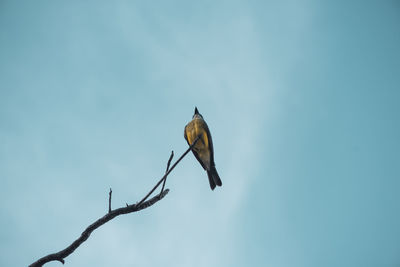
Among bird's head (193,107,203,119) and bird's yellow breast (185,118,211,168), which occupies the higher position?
bird's head (193,107,203,119)

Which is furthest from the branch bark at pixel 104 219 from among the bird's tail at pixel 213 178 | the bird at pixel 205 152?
the bird at pixel 205 152

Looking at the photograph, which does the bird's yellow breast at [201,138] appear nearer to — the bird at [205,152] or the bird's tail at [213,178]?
the bird at [205,152]

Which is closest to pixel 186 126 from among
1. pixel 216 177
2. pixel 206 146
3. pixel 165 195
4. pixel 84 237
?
pixel 206 146

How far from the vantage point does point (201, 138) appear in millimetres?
7199

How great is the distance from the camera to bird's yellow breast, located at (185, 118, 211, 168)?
7.11m

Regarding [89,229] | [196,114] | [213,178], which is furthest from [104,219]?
[196,114]

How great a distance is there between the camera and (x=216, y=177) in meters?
6.88

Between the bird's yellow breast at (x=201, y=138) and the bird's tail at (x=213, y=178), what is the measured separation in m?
0.19

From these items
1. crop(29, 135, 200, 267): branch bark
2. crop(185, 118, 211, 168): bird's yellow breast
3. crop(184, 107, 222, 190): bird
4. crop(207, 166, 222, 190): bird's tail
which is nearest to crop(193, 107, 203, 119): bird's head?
crop(185, 118, 211, 168): bird's yellow breast

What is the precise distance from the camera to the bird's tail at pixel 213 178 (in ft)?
22.1

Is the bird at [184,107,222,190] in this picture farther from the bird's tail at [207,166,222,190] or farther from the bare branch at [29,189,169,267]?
the bare branch at [29,189,169,267]

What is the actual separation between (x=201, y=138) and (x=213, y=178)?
3.82 ft

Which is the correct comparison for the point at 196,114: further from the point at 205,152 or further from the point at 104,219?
the point at 104,219

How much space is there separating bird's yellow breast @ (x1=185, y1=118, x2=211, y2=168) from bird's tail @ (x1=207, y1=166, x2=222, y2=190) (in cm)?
Answer: 19
